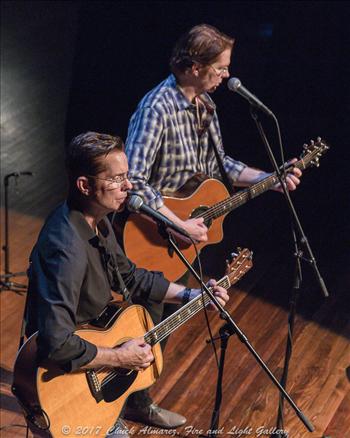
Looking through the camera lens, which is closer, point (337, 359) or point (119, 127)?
point (337, 359)

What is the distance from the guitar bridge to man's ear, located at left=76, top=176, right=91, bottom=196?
83cm

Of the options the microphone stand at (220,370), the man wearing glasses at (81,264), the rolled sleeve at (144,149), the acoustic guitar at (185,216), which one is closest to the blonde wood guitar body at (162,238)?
the acoustic guitar at (185,216)

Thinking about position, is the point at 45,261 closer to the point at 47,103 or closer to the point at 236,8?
the point at 236,8

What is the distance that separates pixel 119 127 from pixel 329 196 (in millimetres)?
2306

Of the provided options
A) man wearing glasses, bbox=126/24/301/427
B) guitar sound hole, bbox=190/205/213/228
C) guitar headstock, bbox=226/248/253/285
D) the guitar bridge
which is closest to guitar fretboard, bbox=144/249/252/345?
guitar headstock, bbox=226/248/253/285

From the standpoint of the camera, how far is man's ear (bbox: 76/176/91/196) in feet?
10.1

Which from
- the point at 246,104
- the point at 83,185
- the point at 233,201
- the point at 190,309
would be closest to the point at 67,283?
the point at 83,185

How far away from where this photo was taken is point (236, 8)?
652 cm

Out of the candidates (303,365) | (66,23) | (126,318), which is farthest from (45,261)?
(66,23)

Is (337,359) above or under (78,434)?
under

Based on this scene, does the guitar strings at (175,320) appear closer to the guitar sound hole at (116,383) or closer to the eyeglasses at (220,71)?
the guitar sound hole at (116,383)

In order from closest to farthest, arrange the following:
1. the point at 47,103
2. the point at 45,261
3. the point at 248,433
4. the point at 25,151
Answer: the point at 45,261 < the point at 248,433 < the point at 25,151 < the point at 47,103

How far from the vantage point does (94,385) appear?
332 cm

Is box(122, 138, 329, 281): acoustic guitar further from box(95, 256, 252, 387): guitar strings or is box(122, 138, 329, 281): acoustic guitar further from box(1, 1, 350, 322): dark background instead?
box(1, 1, 350, 322): dark background
